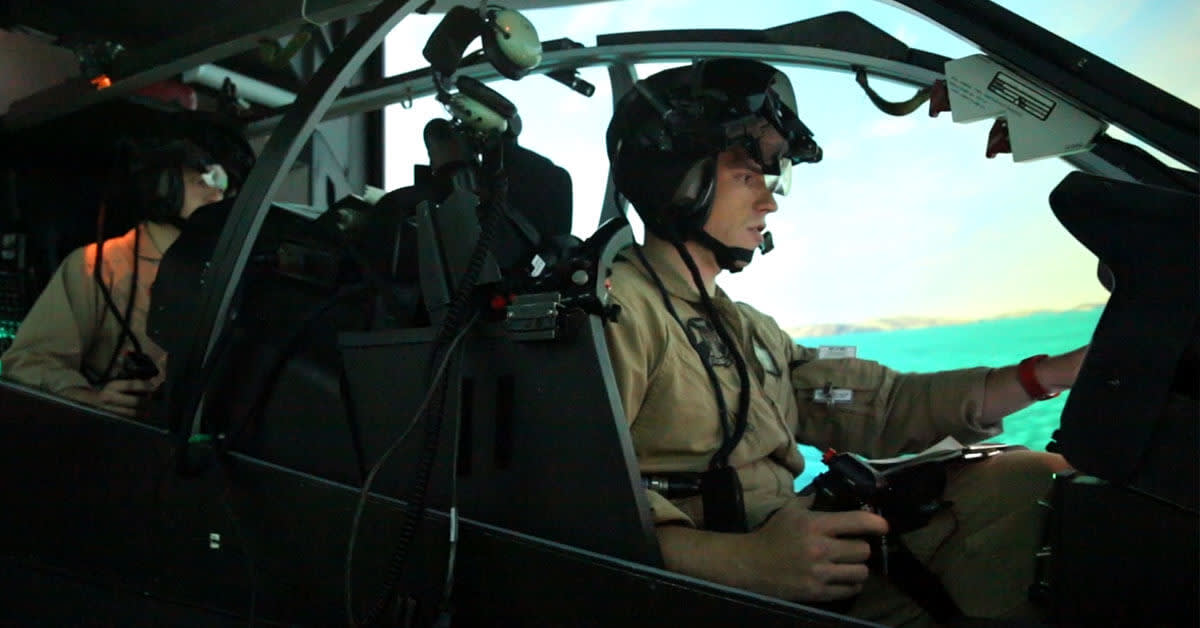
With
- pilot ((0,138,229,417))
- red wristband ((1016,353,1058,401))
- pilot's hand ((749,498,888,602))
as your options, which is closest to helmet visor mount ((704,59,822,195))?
red wristband ((1016,353,1058,401))

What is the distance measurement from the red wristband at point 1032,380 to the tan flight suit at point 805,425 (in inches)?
2.8

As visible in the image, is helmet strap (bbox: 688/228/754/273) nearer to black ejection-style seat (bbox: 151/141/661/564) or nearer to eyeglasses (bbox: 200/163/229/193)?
black ejection-style seat (bbox: 151/141/661/564)

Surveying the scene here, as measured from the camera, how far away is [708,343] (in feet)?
4.43

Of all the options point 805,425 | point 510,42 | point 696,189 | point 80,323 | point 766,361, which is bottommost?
point 805,425

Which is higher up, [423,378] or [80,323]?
[80,323]

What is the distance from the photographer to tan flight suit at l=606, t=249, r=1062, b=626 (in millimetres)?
1125

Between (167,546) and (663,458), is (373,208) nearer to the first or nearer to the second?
(167,546)

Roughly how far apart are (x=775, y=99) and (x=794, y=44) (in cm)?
19

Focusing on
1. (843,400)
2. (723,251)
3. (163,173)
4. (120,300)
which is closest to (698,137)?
(723,251)

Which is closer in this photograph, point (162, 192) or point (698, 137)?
point (698, 137)

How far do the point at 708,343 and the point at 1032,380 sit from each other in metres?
0.49

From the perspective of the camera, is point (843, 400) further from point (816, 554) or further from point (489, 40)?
point (489, 40)

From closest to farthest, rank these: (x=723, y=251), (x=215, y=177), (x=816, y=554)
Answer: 1. (x=816, y=554)
2. (x=723, y=251)
3. (x=215, y=177)

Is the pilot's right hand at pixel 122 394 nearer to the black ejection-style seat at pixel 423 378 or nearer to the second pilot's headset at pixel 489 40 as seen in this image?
the black ejection-style seat at pixel 423 378
